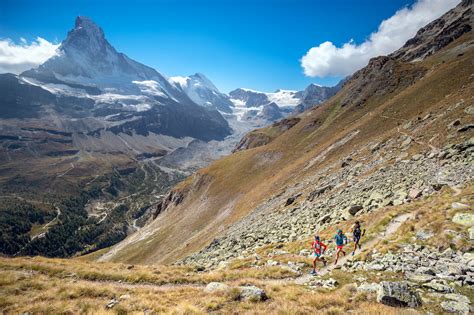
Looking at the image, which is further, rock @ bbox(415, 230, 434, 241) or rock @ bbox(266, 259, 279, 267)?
rock @ bbox(266, 259, 279, 267)

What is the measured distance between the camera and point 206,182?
440ft

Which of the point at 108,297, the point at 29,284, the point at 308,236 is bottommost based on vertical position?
the point at 308,236

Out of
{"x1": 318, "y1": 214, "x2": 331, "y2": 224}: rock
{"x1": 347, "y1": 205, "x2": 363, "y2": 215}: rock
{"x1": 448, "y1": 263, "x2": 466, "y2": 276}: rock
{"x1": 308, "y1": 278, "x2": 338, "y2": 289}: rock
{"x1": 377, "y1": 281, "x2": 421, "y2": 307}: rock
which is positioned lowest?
{"x1": 318, "y1": 214, "x2": 331, "y2": 224}: rock

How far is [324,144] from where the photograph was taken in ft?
314

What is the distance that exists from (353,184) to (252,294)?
33.4 metres

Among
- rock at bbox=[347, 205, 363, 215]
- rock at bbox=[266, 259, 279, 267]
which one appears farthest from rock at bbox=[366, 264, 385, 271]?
rock at bbox=[347, 205, 363, 215]

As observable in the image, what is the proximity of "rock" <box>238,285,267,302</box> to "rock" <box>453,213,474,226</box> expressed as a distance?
14.7m

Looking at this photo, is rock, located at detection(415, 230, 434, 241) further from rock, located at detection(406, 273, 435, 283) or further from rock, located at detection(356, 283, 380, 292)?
rock, located at detection(356, 283, 380, 292)

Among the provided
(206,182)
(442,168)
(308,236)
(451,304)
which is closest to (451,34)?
(206,182)

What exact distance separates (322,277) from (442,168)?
2387 centimetres

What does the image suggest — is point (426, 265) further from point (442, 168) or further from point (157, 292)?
point (442, 168)

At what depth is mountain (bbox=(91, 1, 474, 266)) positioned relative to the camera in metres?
26.8

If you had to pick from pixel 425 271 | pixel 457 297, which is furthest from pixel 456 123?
pixel 457 297

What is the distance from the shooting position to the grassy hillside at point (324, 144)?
200 feet
